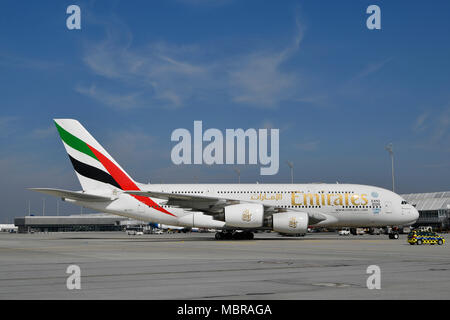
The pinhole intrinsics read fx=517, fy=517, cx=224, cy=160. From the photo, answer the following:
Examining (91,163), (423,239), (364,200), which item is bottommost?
(423,239)

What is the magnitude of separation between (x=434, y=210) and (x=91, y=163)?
299ft

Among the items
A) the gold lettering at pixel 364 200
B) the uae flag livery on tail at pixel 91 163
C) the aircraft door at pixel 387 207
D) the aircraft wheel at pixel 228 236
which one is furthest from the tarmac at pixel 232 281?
the aircraft wheel at pixel 228 236

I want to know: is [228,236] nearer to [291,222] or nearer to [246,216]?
[246,216]

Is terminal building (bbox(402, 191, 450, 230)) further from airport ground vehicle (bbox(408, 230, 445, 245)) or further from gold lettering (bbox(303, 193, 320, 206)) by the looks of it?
airport ground vehicle (bbox(408, 230, 445, 245))

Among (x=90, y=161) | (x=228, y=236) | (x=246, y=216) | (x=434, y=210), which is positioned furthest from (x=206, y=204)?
Answer: (x=434, y=210)

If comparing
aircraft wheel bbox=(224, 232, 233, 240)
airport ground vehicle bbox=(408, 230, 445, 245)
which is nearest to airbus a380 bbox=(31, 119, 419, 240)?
aircraft wheel bbox=(224, 232, 233, 240)

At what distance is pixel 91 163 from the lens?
43188 millimetres

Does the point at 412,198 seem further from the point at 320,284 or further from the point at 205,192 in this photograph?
the point at 320,284

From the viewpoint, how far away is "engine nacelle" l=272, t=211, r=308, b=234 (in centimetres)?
3988

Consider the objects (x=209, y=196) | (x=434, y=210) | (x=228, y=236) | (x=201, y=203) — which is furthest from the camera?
(x=434, y=210)

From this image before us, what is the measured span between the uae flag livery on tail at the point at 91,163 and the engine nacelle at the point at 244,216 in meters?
6.35

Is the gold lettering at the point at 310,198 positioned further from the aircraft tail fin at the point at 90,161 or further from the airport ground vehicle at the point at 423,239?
the aircraft tail fin at the point at 90,161

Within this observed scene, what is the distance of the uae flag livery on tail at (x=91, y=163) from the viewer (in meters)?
43.1
